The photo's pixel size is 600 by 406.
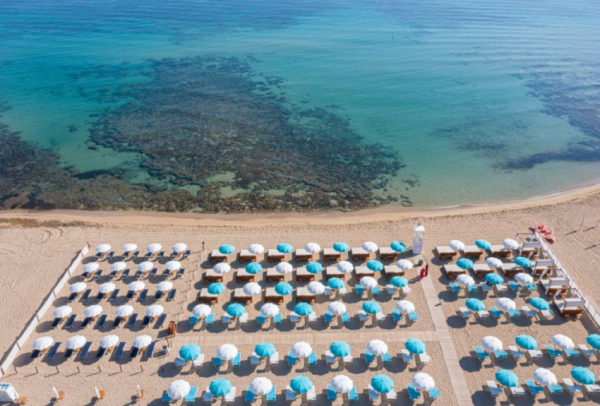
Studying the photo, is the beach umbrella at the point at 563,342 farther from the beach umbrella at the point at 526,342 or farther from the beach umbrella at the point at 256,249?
the beach umbrella at the point at 256,249

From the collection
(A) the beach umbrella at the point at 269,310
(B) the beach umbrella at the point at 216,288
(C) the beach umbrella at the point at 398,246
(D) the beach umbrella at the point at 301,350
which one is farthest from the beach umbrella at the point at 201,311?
(C) the beach umbrella at the point at 398,246

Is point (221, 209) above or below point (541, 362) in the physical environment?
below

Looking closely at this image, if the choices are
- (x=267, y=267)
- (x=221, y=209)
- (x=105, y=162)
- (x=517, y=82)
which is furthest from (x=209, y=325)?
(x=517, y=82)

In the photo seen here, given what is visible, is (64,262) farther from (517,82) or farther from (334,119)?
(517,82)

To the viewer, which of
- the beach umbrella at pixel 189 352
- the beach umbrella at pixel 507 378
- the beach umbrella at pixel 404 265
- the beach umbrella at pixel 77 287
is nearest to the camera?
the beach umbrella at pixel 507 378

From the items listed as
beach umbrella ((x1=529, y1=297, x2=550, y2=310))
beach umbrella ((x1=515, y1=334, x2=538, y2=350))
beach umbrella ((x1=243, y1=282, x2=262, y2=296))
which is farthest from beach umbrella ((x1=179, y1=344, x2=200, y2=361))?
beach umbrella ((x1=529, y1=297, x2=550, y2=310))

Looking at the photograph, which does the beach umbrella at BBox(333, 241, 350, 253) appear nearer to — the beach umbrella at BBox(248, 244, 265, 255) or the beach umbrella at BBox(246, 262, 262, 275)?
the beach umbrella at BBox(248, 244, 265, 255)
